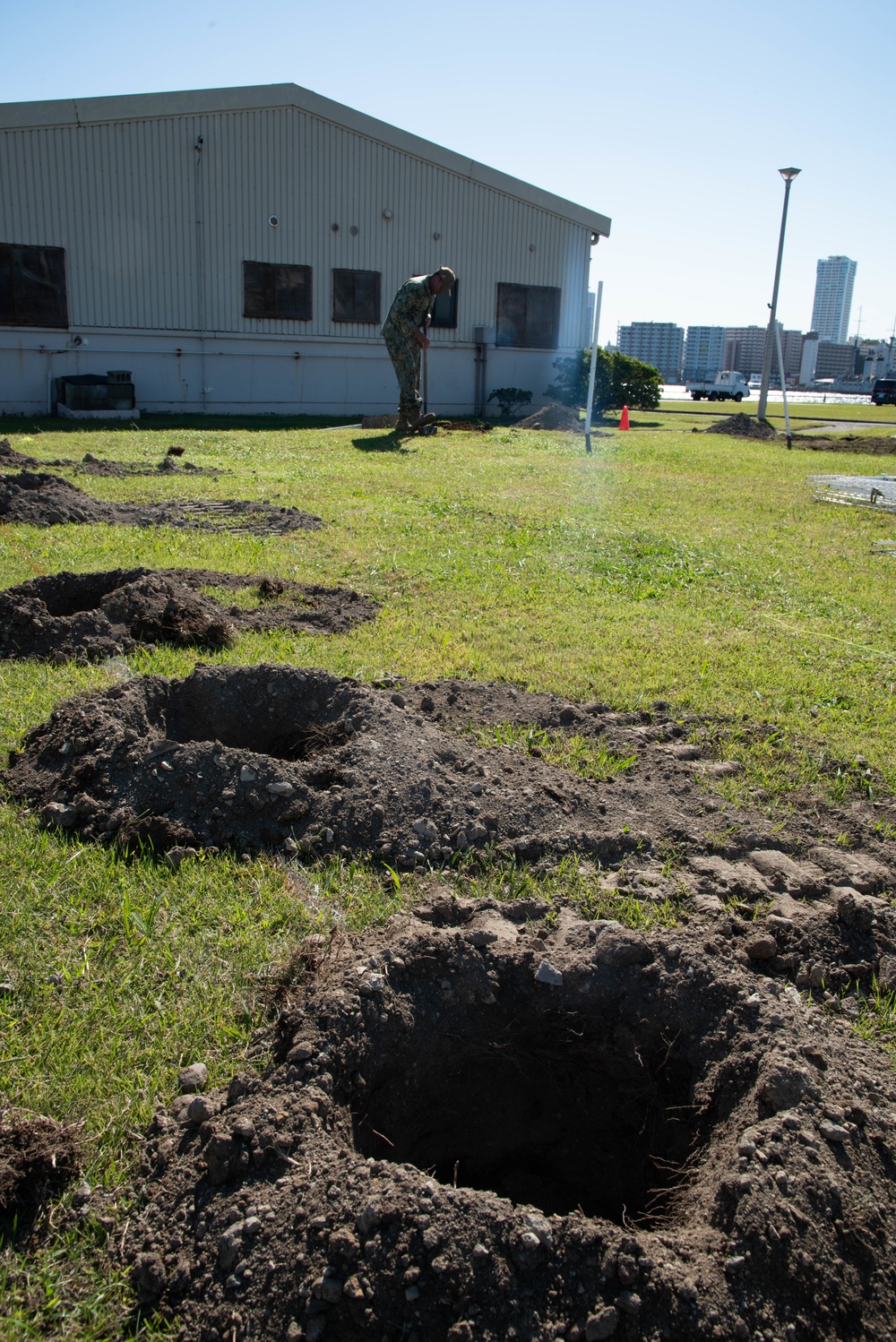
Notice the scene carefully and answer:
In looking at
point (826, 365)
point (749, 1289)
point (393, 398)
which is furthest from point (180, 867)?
point (826, 365)

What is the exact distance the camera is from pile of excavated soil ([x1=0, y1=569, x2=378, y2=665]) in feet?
18.3

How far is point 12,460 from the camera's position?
12.2 metres

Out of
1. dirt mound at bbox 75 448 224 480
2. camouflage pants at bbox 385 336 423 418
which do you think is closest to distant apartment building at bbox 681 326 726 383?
camouflage pants at bbox 385 336 423 418

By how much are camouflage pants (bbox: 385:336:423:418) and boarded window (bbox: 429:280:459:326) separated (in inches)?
246

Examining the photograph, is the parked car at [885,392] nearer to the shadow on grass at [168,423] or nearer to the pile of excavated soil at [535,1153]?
the shadow on grass at [168,423]

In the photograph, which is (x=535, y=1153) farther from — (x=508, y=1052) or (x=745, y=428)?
(x=745, y=428)

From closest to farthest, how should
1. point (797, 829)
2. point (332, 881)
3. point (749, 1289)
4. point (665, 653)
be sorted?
point (749, 1289) → point (332, 881) → point (797, 829) → point (665, 653)

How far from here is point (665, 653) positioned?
5.84 meters

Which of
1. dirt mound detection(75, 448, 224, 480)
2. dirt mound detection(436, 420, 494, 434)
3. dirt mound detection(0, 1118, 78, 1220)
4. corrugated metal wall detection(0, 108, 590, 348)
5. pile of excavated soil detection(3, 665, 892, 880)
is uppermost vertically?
corrugated metal wall detection(0, 108, 590, 348)

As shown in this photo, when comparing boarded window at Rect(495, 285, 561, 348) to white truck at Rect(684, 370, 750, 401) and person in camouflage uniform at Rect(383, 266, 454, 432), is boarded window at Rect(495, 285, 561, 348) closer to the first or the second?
person in camouflage uniform at Rect(383, 266, 454, 432)

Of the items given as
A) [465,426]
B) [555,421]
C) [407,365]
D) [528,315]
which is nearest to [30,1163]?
[407,365]

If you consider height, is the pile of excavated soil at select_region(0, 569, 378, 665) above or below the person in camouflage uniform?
below

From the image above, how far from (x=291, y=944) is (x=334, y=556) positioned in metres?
5.28

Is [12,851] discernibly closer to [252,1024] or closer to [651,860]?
[252,1024]
